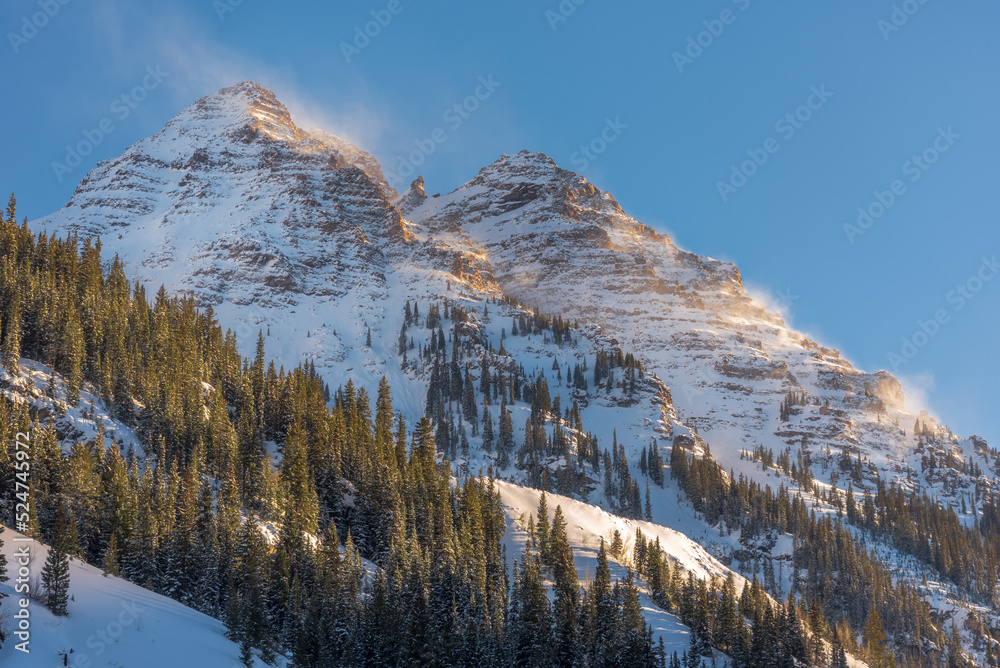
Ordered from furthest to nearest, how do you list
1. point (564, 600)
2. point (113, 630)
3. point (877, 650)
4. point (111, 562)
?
point (877, 650), point (564, 600), point (111, 562), point (113, 630)

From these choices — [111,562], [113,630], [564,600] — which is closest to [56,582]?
[113,630]

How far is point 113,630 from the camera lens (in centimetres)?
5050

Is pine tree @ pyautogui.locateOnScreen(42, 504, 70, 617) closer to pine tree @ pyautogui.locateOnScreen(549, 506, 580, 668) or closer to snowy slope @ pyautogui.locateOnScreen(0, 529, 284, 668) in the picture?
snowy slope @ pyautogui.locateOnScreen(0, 529, 284, 668)

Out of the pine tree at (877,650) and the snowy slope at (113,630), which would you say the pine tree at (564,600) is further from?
the pine tree at (877,650)

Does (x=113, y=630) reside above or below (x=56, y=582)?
below

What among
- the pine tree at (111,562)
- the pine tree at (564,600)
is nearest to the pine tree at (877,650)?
the pine tree at (564,600)

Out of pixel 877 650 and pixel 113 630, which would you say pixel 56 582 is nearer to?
pixel 113 630

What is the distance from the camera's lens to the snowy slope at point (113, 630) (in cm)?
4538

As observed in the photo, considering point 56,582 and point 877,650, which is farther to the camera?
point 877,650

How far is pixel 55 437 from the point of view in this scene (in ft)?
279

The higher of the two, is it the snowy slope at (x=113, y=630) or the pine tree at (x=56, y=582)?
the pine tree at (x=56, y=582)

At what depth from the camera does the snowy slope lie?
4538cm

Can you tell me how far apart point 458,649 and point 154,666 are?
37885mm

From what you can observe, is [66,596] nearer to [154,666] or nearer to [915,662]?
[154,666]
